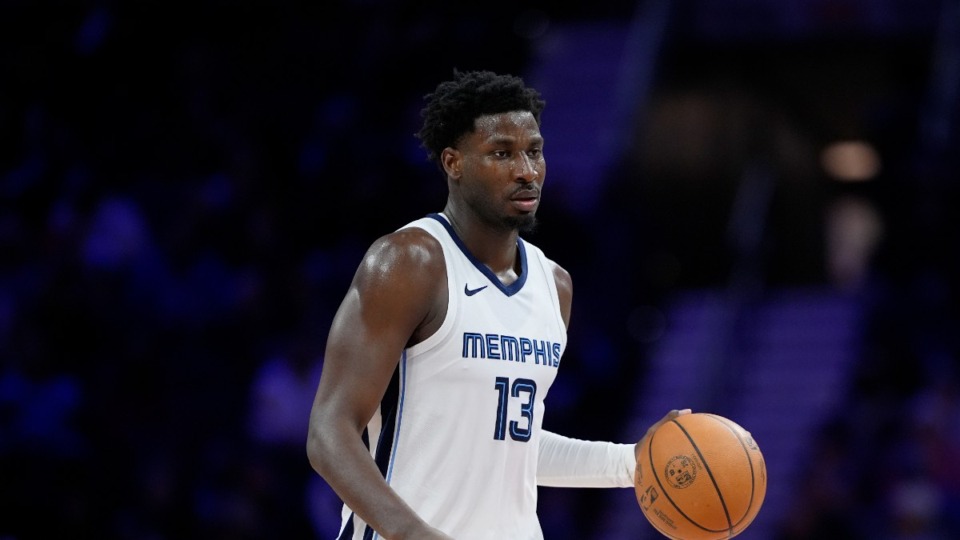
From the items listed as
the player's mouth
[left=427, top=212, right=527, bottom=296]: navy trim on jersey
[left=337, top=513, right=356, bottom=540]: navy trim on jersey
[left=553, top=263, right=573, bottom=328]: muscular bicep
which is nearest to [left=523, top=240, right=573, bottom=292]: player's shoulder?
[left=553, top=263, right=573, bottom=328]: muscular bicep

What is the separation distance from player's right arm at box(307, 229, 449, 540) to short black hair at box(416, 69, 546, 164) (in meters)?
0.42

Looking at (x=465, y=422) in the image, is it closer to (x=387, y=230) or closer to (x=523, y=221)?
(x=523, y=221)

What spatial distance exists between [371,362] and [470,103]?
3.07ft

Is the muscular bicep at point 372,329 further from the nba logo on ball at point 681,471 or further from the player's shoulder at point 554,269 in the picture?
the nba logo on ball at point 681,471

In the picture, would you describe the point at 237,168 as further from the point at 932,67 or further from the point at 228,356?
the point at 932,67

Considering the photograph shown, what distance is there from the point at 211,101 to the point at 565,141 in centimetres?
420

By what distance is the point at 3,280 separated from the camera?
8.59m

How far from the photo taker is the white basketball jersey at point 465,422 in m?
4.07

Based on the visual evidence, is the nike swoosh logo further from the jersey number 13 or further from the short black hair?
the short black hair

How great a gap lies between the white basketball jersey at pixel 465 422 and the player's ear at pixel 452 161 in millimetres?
232

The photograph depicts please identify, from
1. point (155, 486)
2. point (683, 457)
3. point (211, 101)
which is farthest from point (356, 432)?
point (211, 101)

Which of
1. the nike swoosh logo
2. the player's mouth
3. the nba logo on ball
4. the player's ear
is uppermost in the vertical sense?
the player's ear

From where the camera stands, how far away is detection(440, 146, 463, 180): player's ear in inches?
171

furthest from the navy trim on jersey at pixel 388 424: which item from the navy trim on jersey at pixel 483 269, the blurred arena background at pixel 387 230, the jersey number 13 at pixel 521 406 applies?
the blurred arena background at pixel 387 230
